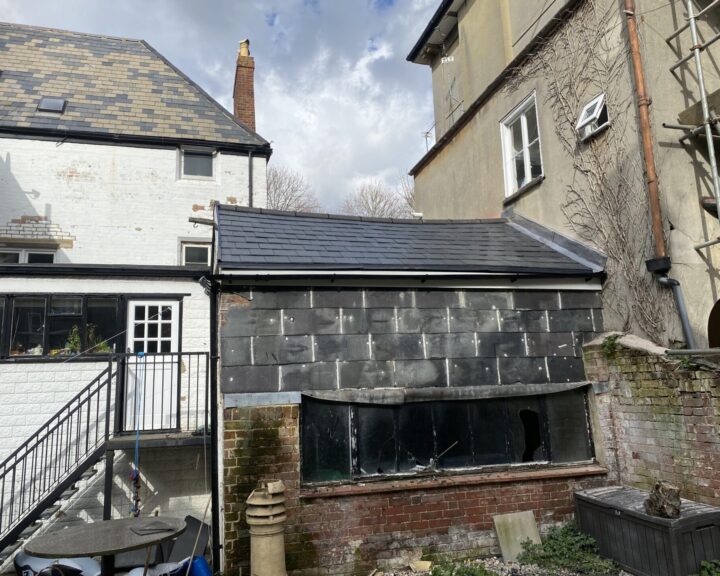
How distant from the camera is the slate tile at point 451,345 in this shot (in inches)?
241

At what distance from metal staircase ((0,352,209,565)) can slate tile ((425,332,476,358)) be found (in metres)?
3.38

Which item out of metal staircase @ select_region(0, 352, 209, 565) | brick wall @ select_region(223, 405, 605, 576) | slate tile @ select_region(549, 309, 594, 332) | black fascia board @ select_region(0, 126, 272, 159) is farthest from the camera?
black fascia board @ select_region(0, 126, 272, 159)

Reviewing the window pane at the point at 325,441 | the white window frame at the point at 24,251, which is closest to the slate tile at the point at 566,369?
the window pane at the point at 325,441

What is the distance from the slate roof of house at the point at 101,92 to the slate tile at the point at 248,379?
30.0ft

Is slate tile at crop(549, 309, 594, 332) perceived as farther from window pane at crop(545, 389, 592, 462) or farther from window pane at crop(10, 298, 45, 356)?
window pane at crop(10, 298, 45, 356)

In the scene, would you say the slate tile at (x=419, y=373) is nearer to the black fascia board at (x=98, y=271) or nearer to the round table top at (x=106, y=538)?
the round table top at (x=106, y=538)

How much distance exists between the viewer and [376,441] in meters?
5.88

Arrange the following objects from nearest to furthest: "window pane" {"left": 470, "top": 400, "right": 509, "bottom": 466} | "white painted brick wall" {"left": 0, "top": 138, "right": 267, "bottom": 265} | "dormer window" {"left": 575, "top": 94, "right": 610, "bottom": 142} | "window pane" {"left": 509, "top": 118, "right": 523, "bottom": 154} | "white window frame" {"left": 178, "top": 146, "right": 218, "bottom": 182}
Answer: "window pane" {"left": 470, "top": 400, "right": 509, "bottom": 466}, "dormer window" {"left": 575, "top": 94, "right": 610, "bottom": 142}, "window pane" {"left": 509, "top": 118, "right": 523, "bottom": 154}, "white painted brick wall" {"left": 0, "top": 138, "right": 267, "bottom": 265}, "white window frame" {"left": 178, "top": 146, "right": 218, "bottom": 182}

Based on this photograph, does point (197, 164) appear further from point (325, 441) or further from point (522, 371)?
point (522, 371)

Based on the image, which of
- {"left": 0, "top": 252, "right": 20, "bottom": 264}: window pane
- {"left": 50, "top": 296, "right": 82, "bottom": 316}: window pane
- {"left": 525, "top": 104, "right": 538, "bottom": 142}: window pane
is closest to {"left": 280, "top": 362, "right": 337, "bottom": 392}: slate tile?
{"left": 50, "top": 296, "right": 82, "bottom": 316}: window pane

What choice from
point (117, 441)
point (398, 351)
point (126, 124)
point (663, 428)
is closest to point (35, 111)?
point (126, 124)

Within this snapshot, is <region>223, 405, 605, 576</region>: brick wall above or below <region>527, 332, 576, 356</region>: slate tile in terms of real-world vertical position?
below

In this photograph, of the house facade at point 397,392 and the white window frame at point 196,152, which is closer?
the house facade at point 397,392

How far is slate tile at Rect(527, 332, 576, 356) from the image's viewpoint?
252 inches
